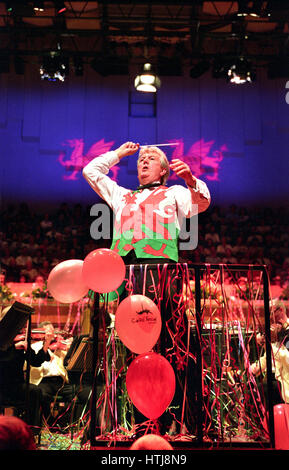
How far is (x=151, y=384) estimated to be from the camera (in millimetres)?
2252

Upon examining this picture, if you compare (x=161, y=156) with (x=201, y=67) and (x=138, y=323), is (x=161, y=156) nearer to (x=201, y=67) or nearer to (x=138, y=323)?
(x=138, y=323)

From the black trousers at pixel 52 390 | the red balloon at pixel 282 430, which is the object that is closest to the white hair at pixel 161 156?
the red balloon at pixel 282 430

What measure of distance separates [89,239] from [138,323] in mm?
7317

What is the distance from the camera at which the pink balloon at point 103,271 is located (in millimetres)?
2455

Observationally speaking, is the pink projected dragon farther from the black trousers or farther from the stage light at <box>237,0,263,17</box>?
the black trousers

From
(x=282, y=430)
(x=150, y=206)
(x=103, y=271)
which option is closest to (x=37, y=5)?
(x=150, y=206)

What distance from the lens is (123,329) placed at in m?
2.38

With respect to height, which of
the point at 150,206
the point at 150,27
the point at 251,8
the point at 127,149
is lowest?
the point at 150,206

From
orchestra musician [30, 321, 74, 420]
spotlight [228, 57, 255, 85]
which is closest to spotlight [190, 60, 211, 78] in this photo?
spotlight [228, 57, 255, 85]

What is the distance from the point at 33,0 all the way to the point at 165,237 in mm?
4189

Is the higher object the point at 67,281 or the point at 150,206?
the point at 150,206

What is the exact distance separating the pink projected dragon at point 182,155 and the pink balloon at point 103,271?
7.79 m

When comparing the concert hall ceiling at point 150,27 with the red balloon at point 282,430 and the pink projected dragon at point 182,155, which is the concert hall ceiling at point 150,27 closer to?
the pink projected dragon at point 182,155

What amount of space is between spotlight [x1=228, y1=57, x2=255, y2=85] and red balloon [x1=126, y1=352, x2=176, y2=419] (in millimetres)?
5708
